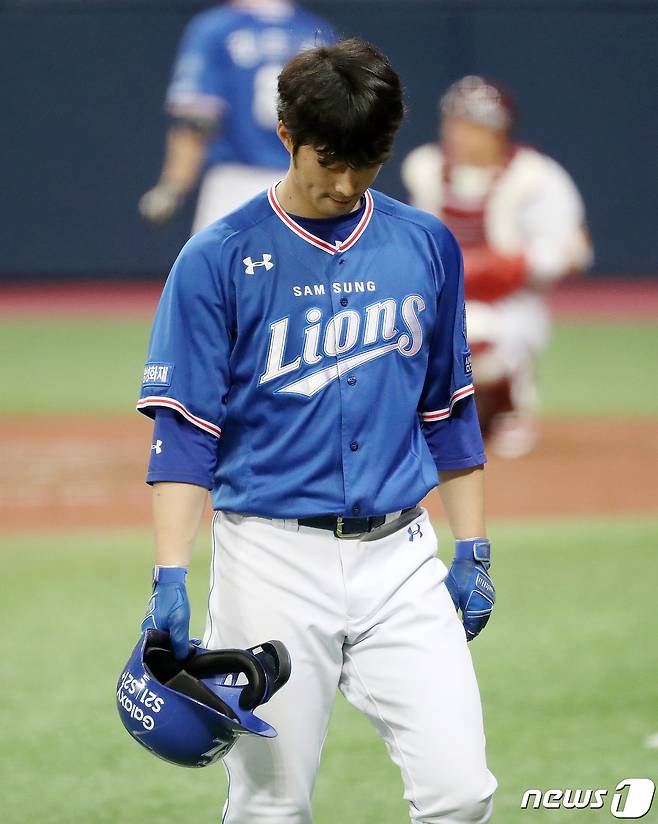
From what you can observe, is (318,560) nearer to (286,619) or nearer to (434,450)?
(286,619)

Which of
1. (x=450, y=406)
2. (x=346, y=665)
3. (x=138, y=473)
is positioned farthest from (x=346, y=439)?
(x=138, y=473)

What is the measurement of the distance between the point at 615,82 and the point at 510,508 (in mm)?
11530

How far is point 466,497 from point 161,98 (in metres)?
16.1

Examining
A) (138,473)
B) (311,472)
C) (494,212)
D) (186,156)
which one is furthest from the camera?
(186,156)

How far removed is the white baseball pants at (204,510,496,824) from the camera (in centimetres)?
320

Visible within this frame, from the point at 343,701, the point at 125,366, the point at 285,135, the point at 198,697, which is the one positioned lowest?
the point at 343,701

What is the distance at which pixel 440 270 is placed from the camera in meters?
3.45

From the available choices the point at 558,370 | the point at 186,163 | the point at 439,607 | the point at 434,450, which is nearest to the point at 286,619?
the point at 439,607

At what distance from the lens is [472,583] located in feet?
11.7

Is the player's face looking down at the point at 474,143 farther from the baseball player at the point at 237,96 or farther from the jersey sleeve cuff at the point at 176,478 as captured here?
the jersey sleeve cuff at the point at 176,478

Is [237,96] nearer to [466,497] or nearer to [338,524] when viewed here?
[466,497]

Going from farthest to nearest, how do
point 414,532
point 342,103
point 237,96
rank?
1. point 237,96
2. point 414,532
3. point 342,103

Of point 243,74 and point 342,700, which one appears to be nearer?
point 342,700

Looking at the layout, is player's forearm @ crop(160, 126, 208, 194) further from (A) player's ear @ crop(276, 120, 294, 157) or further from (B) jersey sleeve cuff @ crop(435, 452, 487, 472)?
(A) player's ear @ crop(276, 120, 294, 157)
